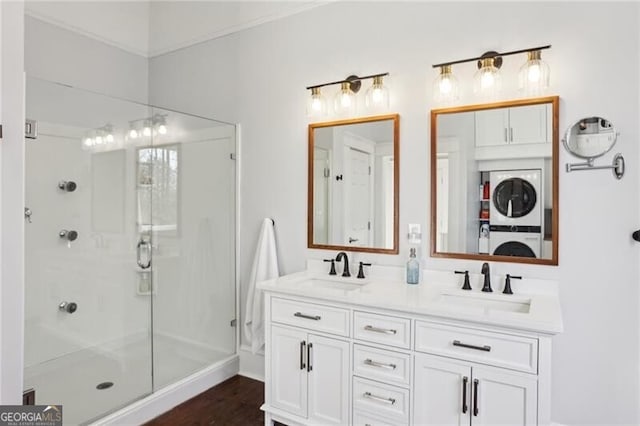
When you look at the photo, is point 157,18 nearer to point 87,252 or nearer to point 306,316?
point 87,252

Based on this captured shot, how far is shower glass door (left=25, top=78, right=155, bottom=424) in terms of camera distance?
2.33 metres

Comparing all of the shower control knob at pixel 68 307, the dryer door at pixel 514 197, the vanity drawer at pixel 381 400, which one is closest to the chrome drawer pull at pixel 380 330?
the vanity drawer at pixel 381 400

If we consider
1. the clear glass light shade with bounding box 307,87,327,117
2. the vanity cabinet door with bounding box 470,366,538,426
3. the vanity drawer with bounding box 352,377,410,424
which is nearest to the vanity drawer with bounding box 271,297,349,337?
the vanity drawer with bounding box 352,377,410,424

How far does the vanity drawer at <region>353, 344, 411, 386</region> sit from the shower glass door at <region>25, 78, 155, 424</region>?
1.44 meters

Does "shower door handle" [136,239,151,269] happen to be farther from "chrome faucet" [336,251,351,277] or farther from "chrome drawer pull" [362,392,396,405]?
"chrome drawer pull" [362,392,396,405]

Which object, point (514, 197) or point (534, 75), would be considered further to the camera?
point (514, 197)

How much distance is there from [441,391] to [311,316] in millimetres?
713

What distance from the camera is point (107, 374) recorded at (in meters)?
2.49

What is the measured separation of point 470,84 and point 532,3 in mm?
472

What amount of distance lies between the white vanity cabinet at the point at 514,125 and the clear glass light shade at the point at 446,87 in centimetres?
17

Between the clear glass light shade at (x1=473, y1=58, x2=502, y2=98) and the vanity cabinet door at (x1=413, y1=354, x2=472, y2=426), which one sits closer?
the vanity cabinet door at (x1=413, y1=354, x2=472, y2=426)

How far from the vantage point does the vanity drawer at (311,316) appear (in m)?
1.97

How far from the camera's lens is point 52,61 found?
2910 mm

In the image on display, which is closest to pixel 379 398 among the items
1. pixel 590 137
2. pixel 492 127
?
pixel 492 127
